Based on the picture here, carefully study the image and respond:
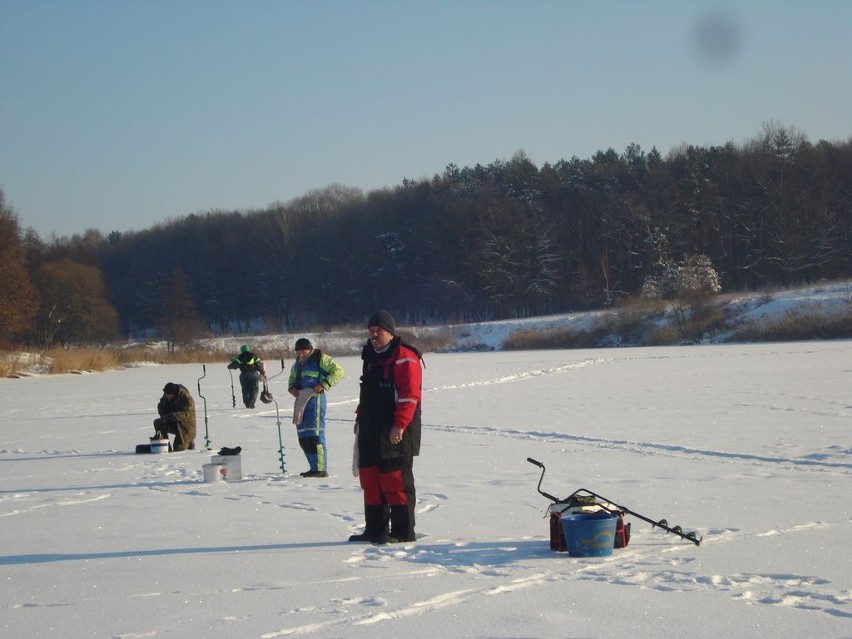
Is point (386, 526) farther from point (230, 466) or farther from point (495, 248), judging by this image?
point (495, 248)

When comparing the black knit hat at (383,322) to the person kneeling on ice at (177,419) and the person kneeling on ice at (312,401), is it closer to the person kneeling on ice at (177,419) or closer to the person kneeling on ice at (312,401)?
the person kneeling on ice at (312,401)

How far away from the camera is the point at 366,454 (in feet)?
25.0

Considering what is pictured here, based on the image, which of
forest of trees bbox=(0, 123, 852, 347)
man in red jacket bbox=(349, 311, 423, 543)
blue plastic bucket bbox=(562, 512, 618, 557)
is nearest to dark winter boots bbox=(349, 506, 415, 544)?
man in red jacket bbox=(349, 311, 423, 543)

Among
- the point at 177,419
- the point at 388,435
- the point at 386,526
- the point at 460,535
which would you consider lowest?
the point at 460,535

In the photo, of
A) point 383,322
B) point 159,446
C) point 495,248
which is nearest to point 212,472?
point 159,446

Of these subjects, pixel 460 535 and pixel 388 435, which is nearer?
pixel 388 435

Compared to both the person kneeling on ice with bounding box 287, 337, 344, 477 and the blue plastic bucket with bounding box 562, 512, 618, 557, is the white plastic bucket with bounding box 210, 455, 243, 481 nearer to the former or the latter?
the person kneeling on ice with bounding box 287, 337, 344, 477

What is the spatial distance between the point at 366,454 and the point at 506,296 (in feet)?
230

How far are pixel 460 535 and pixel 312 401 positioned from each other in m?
3.75

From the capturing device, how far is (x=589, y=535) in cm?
666

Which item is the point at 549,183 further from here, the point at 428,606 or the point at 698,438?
the point at 428,606

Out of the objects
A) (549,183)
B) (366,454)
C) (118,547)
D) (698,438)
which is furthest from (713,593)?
(549,183)

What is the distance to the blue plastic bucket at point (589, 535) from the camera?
664 centimetres

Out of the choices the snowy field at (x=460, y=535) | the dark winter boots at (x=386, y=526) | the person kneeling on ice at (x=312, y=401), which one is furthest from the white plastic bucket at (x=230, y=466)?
the dark winter boots at (x=386, y=526)
